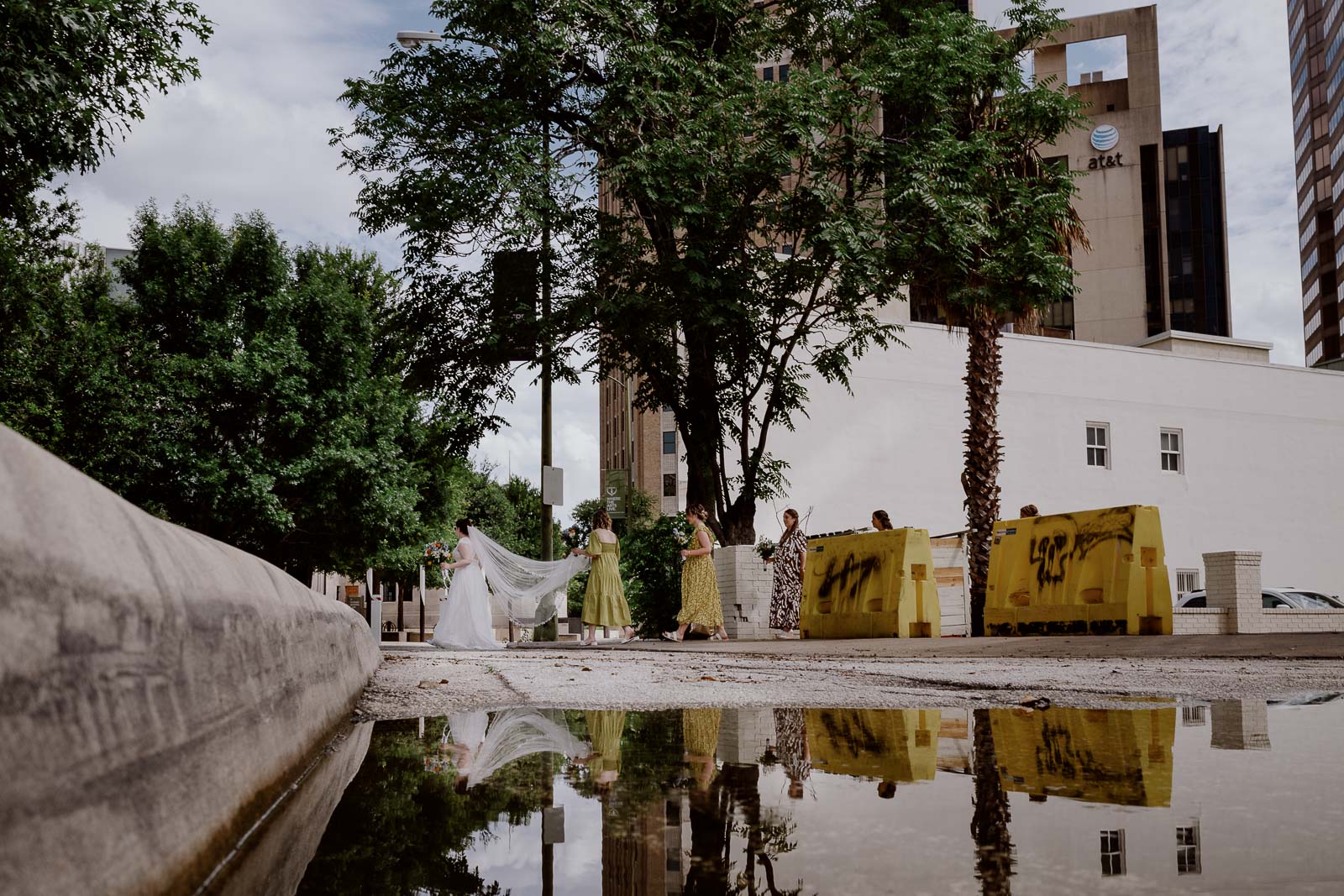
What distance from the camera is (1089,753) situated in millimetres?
3053

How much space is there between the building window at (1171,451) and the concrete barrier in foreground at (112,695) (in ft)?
138

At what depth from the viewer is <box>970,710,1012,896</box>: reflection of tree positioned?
5.15 feet

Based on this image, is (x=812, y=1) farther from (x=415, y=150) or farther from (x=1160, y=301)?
(x=1160, y=301)

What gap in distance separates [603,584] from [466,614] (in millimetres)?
2356

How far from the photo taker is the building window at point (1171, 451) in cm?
4016

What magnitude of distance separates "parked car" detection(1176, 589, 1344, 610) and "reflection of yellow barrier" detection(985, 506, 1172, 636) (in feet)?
39.9

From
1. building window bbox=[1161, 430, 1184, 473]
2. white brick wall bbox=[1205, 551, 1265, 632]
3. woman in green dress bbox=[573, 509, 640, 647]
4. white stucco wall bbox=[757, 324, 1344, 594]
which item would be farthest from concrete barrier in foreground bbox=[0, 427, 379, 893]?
building window bbox=[1161, 430, 1184, 473]

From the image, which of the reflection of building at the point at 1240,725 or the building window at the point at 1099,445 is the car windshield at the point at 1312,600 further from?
the reflection of building at the point at 1240,725

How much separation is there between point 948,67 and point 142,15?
41.4 feet

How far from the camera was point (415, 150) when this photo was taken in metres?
18.8

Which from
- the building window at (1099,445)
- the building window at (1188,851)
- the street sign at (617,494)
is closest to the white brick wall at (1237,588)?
the building window at (1099,445)

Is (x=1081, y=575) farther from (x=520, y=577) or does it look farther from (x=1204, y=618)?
(x=520, y=577)

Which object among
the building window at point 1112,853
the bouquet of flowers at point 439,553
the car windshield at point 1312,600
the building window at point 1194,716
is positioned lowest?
the car windshield at point 1312,600

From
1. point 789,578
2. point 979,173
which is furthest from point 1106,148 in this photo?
point 789,578
